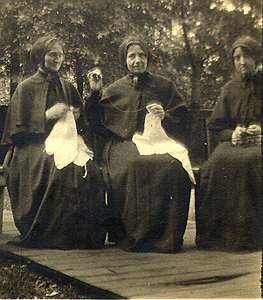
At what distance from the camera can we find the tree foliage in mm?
4031

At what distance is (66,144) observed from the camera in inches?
165

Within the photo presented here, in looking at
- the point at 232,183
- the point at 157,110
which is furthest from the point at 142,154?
the point at 232,183

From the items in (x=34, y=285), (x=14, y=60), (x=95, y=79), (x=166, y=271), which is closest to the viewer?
(x=166, y=271)

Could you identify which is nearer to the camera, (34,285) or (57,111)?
(34,285)

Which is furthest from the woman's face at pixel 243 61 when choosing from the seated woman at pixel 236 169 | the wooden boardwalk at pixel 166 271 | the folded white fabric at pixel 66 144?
the folded white fabric at pixel 66 144

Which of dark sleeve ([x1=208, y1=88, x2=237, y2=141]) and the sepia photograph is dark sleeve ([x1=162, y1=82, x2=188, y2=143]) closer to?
the sepia photograph

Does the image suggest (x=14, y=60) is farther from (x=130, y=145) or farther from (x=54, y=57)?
(x=130, y=145)

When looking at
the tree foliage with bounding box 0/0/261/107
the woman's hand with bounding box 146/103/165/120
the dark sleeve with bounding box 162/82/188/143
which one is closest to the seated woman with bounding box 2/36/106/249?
the tree foliage with bounding box 0/0/261/107

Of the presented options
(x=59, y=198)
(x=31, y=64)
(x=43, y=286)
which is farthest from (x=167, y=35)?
(x=43, y=286)

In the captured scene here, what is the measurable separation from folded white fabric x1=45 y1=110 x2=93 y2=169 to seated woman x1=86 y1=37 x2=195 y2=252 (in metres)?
0.18

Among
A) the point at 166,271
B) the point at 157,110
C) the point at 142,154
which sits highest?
the point at 157,110

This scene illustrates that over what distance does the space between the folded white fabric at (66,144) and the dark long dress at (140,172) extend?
0.18 meters

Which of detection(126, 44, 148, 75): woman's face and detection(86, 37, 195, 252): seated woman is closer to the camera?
detection(86, 37, 195, 252): seated woman

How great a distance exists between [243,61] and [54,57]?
5.60 feet
